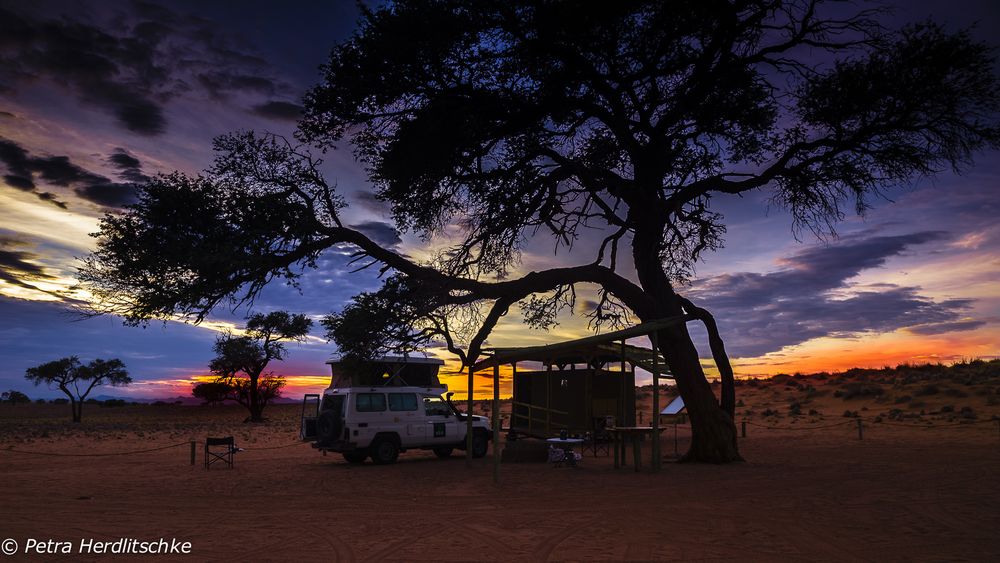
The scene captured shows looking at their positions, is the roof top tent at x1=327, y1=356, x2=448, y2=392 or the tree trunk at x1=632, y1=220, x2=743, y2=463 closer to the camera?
the tree trunk at x1=632, y1=220, x2=743, y2=463

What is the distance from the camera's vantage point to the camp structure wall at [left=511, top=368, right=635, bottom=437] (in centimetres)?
2494

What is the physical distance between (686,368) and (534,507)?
9174mm

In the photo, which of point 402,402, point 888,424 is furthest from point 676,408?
point 888,424

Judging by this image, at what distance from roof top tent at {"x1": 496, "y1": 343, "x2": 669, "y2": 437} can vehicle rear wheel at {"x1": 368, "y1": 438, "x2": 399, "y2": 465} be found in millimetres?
5877

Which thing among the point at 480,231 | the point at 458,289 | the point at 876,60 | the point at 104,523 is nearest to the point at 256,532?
the point at 104,523

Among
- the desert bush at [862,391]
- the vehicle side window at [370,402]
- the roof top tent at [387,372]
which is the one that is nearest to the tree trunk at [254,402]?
the roof top tent at [387,372]

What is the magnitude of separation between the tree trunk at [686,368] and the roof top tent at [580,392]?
14.8 ft

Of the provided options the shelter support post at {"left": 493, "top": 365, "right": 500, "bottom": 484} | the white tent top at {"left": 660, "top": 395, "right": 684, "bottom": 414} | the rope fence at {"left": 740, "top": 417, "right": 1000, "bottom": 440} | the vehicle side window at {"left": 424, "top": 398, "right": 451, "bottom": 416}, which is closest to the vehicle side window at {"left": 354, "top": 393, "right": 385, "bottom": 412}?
the vehicle side window at {"left": 424, "top": 398, "right": 451, "bottom": 416}

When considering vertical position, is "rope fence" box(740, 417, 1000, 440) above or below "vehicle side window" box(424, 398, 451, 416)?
below

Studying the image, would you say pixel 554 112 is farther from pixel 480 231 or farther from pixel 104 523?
pixel 104 523

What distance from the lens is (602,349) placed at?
78.6 ft

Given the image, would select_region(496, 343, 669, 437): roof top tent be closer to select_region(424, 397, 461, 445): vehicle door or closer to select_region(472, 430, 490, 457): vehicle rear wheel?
select_region(472, 430, 490, 457): vehicle rear wheel

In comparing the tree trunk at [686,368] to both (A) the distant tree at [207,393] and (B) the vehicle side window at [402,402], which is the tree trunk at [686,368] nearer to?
(B) the vehicle side window at [402,402]

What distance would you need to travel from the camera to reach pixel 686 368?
19.5m
